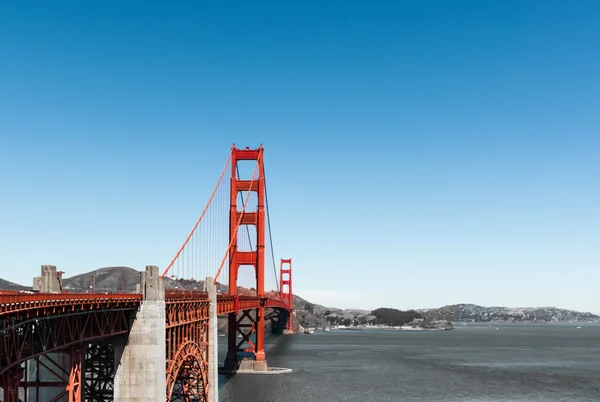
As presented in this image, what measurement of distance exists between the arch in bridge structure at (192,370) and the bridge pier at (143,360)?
7847 mm

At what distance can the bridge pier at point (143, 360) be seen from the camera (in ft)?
130

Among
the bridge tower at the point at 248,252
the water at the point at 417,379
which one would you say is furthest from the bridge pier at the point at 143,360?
the bridge tower at the point at 248,252

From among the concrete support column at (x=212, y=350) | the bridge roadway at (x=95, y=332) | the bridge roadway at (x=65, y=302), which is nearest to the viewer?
the bridge roadway at (x=65, y=302)

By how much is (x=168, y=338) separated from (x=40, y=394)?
942 cm

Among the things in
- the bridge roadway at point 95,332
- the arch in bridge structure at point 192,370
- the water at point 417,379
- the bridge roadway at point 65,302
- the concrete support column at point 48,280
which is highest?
the concrete support column at point 48,280

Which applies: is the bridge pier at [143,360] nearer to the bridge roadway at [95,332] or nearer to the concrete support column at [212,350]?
the bridge roadway at [95,332]

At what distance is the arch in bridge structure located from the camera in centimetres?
5056

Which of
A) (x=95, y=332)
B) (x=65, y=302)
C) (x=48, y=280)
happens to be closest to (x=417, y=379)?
(x=48, y=280)

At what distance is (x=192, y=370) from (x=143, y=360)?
16372mm

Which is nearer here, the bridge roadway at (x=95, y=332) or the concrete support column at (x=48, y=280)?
the bridge roadway at (x=95, y=332)

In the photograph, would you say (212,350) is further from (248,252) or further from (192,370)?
(248,252)

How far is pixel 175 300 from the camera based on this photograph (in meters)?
47.0

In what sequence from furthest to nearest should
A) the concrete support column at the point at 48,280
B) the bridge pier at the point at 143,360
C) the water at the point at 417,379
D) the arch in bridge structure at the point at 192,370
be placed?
the water at the point at 417,379 < the arch in bridge structure at the point at 192,370 < the bridge pier at the point at 143,360 < the concrete support column at the point at 48,280

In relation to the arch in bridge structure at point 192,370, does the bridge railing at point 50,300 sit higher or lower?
higher
